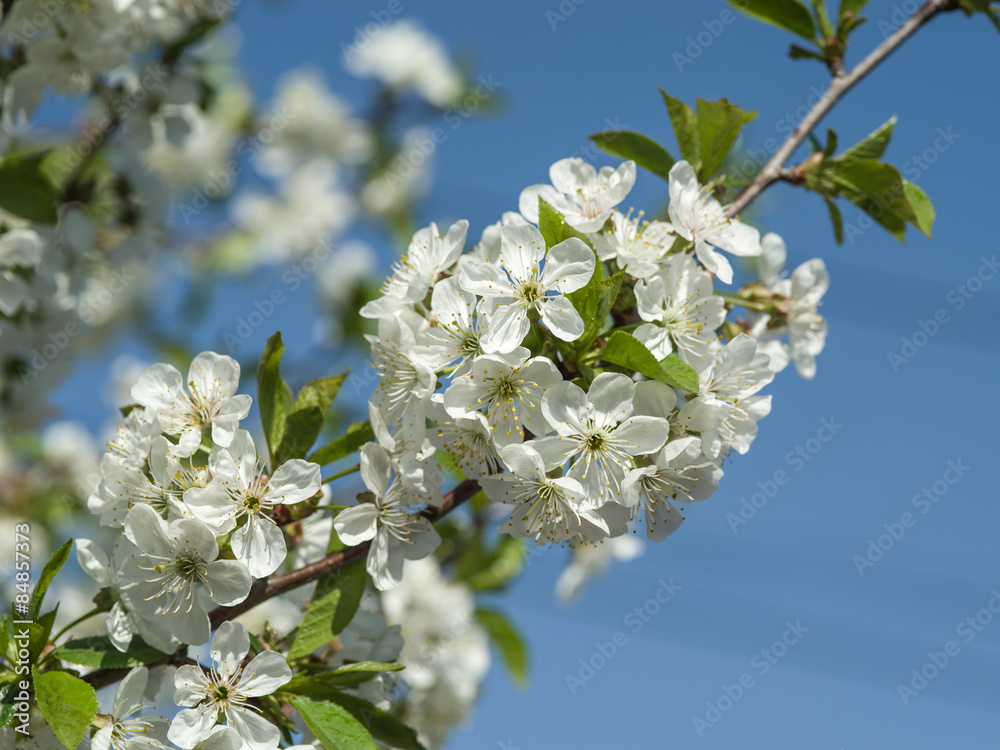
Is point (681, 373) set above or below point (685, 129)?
below

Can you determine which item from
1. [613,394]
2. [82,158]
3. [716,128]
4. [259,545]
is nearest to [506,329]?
[613,394]

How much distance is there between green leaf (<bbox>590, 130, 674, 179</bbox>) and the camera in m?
1.77

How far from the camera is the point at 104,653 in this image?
58.7 inches

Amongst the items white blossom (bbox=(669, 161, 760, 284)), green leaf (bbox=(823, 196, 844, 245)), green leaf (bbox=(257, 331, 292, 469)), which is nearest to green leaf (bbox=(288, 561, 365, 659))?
green leaf (bbox=(257, 331, 292, 469))

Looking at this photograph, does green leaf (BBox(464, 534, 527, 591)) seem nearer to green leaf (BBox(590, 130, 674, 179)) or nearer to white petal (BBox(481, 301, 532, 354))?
green leaf (BBox(590, 130, 674, 179))

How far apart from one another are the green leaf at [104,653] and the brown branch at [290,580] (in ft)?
0.11

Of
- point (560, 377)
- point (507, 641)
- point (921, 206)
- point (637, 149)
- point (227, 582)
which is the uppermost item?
point (921, 206)

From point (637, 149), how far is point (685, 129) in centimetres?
11

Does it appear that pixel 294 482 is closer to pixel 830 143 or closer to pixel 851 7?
pixel 830 143

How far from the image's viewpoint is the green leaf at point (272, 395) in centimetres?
161

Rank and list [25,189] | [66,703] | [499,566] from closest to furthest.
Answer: [66,703]
[25,189]
[499,566]

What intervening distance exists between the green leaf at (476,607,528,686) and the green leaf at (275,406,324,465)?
6.82ft

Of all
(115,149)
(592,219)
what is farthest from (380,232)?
(592,219)

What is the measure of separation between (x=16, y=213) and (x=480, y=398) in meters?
1.63
